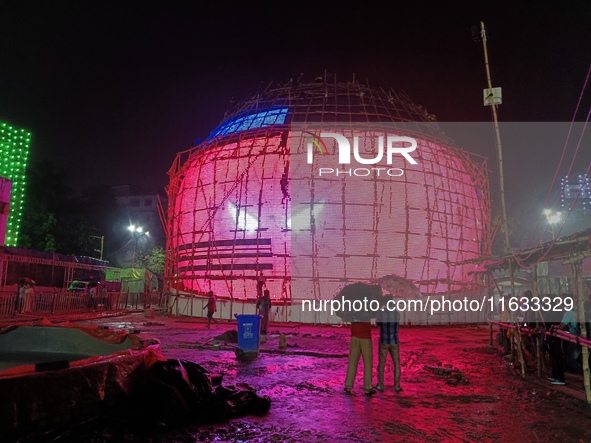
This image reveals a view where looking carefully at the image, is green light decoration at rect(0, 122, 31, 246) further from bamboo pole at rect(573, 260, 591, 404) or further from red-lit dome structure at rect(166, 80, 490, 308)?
bamboo pole at rect(573, 260, 591, 404)

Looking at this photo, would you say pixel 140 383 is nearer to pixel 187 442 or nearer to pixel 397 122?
pixel 187 442

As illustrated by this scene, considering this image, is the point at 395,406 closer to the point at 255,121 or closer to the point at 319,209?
the point at 319,209

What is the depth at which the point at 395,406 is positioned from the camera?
6297mm

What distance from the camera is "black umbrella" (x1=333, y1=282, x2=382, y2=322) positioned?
285 inches

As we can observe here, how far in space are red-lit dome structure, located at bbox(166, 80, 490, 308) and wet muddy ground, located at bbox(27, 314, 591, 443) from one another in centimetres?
1115

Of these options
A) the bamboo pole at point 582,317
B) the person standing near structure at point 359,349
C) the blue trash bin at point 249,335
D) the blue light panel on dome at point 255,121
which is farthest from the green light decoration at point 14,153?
the bamboo pole at point 582,317

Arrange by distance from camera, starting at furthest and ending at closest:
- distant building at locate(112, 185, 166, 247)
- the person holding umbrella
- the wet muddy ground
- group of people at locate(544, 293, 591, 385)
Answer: distant building at locate(112, 185, 166, 247)
group of people at locate(544, 293, 591, 385)
the person holding umbrella
the wet muddy ground

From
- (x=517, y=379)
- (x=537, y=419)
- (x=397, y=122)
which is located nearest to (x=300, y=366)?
(x=517, y=379)

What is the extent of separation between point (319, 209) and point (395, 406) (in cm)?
1661

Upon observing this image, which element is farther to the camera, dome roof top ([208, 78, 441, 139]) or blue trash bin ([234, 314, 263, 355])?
dome roof top ([208, 78, 441, 139])

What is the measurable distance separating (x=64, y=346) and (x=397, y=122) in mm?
22486

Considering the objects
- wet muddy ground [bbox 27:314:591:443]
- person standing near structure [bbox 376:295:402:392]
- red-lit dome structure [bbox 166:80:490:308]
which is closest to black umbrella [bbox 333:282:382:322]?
person standing near structure [bbox 376:295:402:392]

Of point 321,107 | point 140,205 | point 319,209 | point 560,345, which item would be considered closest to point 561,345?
point 560,345

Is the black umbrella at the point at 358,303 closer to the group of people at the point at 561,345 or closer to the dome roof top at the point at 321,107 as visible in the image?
the group of people at the point at 561,345
